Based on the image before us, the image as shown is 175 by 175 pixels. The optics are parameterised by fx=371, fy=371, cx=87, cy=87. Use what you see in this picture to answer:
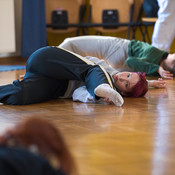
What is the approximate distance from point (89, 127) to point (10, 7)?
309cm

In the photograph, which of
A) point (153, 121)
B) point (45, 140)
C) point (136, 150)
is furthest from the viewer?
point (153, 121)

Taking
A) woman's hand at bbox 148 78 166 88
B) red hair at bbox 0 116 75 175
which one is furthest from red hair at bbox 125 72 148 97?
red hair at bbox 0 116 75 175

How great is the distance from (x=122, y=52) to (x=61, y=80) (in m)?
1.03

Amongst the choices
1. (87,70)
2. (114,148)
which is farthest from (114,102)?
(114,148)

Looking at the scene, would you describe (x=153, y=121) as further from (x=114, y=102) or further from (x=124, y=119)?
(x=114, y=102)

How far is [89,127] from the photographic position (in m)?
1.41

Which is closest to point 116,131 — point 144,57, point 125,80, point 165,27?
point 125,80

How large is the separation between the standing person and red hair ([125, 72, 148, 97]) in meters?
1.61

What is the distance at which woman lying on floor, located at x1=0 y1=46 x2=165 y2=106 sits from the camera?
5.93 ft

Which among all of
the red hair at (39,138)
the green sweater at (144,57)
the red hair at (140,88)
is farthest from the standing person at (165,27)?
the red hair at (39,138)

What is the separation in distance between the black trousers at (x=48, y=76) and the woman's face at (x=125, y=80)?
0.14m

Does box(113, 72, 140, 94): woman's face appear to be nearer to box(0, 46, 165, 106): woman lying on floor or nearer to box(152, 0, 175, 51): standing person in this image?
box(0, 46, 165, 106): woman lying on floor

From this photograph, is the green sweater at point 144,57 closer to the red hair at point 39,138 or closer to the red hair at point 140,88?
the red hair at point 140,88

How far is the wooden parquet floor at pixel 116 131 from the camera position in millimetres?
986
